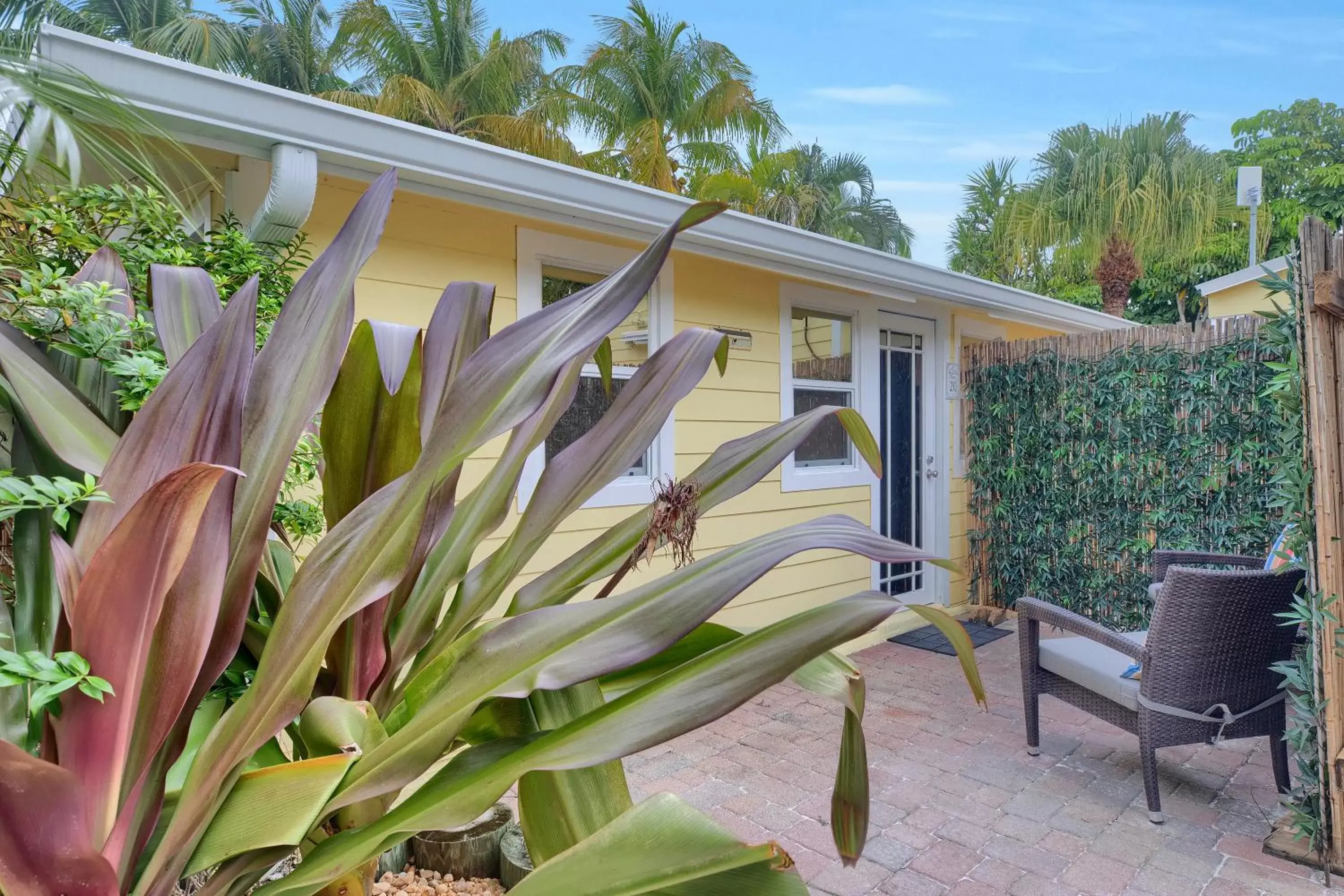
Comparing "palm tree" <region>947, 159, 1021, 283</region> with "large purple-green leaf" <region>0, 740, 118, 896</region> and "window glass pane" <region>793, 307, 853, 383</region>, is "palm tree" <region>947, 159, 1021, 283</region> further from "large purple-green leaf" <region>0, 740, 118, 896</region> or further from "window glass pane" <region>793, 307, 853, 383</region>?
"large purple-green leaf" <region>0, 740, 118, 896</region>

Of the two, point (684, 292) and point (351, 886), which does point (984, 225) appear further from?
point (351, 886)

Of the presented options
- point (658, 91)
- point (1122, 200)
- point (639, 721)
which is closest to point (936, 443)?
point (639, 721)

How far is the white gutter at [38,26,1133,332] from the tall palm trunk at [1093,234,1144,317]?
9917 mm

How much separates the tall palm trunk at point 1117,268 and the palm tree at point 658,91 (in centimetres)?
684

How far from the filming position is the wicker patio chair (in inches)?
109

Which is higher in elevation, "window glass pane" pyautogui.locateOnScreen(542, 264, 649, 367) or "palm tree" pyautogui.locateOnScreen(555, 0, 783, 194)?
"palm tree" pyautogui.locateOnScreen(555, 0, 783, 194)

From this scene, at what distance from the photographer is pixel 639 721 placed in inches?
27.8

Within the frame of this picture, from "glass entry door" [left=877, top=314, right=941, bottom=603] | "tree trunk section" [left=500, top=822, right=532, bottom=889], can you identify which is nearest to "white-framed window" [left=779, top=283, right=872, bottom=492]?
"glass entry door" [left=877, top=314, right=941, bottom=603]

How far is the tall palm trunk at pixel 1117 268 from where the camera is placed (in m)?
12.7

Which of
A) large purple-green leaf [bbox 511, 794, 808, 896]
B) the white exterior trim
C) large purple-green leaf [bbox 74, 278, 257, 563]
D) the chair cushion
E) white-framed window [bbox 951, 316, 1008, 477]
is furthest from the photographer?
the white exterior trim

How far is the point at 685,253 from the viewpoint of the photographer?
4.21 meters

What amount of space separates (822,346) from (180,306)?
14.7 ft

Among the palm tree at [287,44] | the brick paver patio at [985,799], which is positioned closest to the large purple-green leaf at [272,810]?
the brick paver patio at [985,799]

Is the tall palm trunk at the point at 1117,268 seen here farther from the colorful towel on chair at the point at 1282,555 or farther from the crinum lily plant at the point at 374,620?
the crinum lily plant at the point at 374,620
